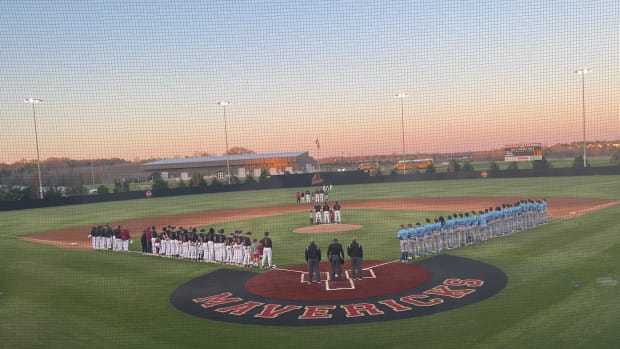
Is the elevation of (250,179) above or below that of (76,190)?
below

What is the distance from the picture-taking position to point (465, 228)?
51.4 ft

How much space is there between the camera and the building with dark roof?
48344mm

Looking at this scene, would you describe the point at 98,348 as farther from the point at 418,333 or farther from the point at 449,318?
the point at 449,318

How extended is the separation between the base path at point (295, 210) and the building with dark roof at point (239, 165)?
Answer: 17784 millimetres

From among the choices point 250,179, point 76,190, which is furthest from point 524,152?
point 76,190

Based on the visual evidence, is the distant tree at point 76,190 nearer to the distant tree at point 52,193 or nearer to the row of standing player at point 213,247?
the distant tree at point 52,193

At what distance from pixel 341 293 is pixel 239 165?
42560mm

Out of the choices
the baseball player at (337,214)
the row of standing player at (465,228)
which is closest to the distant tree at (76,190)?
the baseball player at (337,214)

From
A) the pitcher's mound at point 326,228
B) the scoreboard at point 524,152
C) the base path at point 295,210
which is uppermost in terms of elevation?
the scoreboard at point 524,152

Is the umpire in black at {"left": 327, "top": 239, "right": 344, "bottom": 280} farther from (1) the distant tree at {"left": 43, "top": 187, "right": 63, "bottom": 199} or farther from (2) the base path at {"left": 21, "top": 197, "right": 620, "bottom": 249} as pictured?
(1) the distant tree at {"left": 43, "top": 187, "right": 63, "bottom": 199}

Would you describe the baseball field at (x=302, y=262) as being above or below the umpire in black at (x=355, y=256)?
below

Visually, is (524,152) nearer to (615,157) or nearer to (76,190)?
(615,157)

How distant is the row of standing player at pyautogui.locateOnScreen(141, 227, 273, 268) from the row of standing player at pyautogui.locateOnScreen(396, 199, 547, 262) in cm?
409

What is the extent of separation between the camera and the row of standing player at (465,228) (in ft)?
46.6
